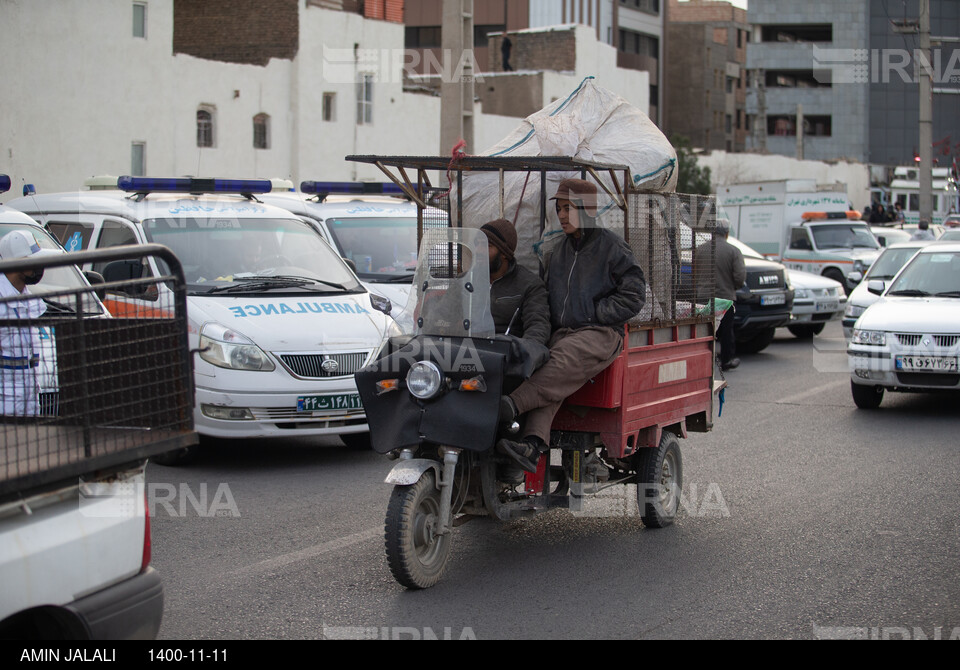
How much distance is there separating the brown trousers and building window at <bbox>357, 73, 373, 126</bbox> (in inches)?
999

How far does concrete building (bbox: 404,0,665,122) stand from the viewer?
1795 inches

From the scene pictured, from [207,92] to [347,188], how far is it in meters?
13.8

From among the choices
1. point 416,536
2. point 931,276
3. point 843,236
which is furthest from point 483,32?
point 416,536

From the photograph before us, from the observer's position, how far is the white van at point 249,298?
28.0ft

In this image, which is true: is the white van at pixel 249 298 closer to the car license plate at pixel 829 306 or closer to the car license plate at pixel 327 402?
the car license plate at pixel 327 402

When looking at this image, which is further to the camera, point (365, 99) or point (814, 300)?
point (365, 99)

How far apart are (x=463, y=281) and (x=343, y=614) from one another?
1.82 m

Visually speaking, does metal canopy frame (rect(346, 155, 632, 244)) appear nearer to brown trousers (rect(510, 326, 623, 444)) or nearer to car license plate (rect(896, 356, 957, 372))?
brown trousers (rect(510, 326, 623, 444))

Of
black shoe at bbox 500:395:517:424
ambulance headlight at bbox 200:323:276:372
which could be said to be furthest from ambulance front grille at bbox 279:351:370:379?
black shoe at bbox 500:395:517:424

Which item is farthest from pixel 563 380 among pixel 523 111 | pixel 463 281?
pixel 523 111

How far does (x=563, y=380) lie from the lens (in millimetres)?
5887

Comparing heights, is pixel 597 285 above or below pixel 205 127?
below

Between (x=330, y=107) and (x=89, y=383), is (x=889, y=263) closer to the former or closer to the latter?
(x=89, y=383)

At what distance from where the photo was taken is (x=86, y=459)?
372 cm
